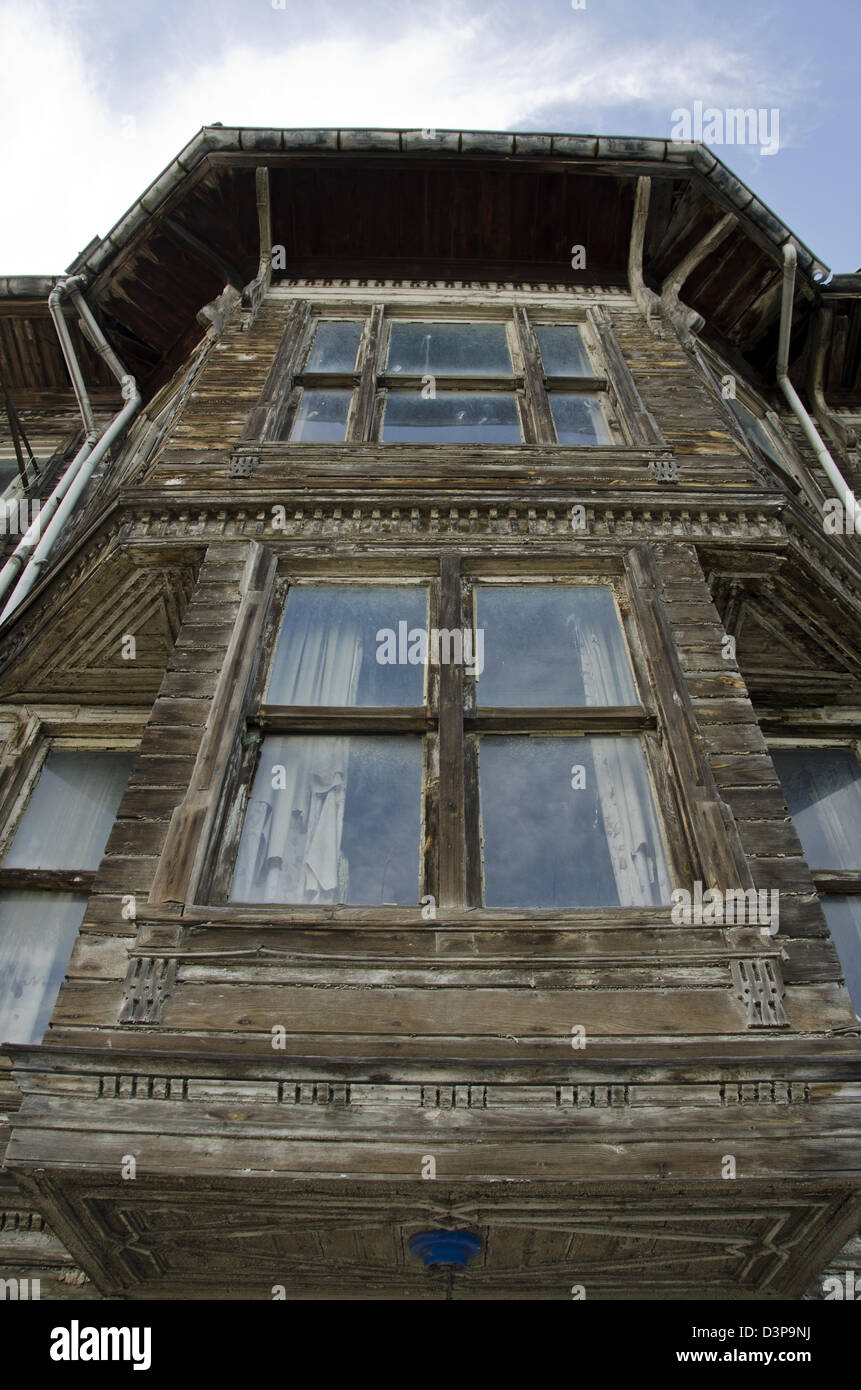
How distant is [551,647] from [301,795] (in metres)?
1.53

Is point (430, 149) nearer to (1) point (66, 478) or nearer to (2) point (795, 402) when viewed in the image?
(2) point (795, 402)

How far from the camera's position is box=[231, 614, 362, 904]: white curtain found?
3795mm

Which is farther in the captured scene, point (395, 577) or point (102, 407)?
point (102, 407)

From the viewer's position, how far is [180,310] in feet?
29.3

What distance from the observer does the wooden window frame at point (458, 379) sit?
259 inches

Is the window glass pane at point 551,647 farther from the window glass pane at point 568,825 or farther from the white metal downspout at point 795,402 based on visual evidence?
the white metal downspout at point 795,402

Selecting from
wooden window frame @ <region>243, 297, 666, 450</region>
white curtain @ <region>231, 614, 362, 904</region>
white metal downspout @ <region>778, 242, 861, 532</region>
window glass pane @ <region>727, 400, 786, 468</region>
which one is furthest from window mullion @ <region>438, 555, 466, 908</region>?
window glass pane @ <region>727, 400, 786, 468</region>

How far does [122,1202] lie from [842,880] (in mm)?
3792

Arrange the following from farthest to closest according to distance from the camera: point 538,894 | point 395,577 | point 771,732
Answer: point 771,732, point 395,577, point 538,894

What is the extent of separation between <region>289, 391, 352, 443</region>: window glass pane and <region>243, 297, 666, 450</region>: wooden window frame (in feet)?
0.21

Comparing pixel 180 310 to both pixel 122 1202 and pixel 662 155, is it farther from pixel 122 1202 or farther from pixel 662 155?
pixel 122 1202

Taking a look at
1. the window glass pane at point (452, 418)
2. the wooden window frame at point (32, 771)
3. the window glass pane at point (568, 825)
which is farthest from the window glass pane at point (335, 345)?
the window glass pane at point (568, 825)

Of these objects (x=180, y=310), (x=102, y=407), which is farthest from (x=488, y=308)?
(x=102, y=407)

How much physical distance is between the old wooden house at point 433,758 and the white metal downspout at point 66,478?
0.05m
